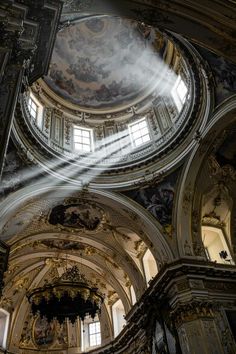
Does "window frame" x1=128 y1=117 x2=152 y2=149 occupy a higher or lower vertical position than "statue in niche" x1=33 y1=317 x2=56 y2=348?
higher

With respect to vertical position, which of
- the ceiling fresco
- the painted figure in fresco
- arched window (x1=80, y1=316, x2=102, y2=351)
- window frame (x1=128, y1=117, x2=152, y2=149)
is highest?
the ceiling fresco

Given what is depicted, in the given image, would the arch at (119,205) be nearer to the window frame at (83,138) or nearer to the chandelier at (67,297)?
the window frame at (83,138)

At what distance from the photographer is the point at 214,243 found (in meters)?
14.3

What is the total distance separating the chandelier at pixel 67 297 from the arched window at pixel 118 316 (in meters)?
4.76

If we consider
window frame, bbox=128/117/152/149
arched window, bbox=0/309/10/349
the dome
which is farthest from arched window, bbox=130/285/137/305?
window frame, bbox=128/117/152/149

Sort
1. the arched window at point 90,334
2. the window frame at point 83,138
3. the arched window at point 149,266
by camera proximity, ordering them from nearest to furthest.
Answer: the window frame at point 83,138, the arched window at point 149,266, the arched window at point 90,334

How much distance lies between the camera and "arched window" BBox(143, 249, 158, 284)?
14.9m

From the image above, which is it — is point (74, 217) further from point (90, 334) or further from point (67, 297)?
point (90, 334)

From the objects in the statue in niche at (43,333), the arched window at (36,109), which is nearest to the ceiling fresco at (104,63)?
the arched window at (36,109)

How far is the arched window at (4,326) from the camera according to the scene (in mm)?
16875

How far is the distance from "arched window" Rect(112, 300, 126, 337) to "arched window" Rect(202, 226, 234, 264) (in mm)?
6362

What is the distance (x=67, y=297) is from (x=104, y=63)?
1040 cm

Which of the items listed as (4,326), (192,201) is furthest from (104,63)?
(4,326)

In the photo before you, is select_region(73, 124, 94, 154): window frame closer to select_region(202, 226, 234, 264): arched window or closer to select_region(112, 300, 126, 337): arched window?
select_region(202, 226, 234, 264): arched window
